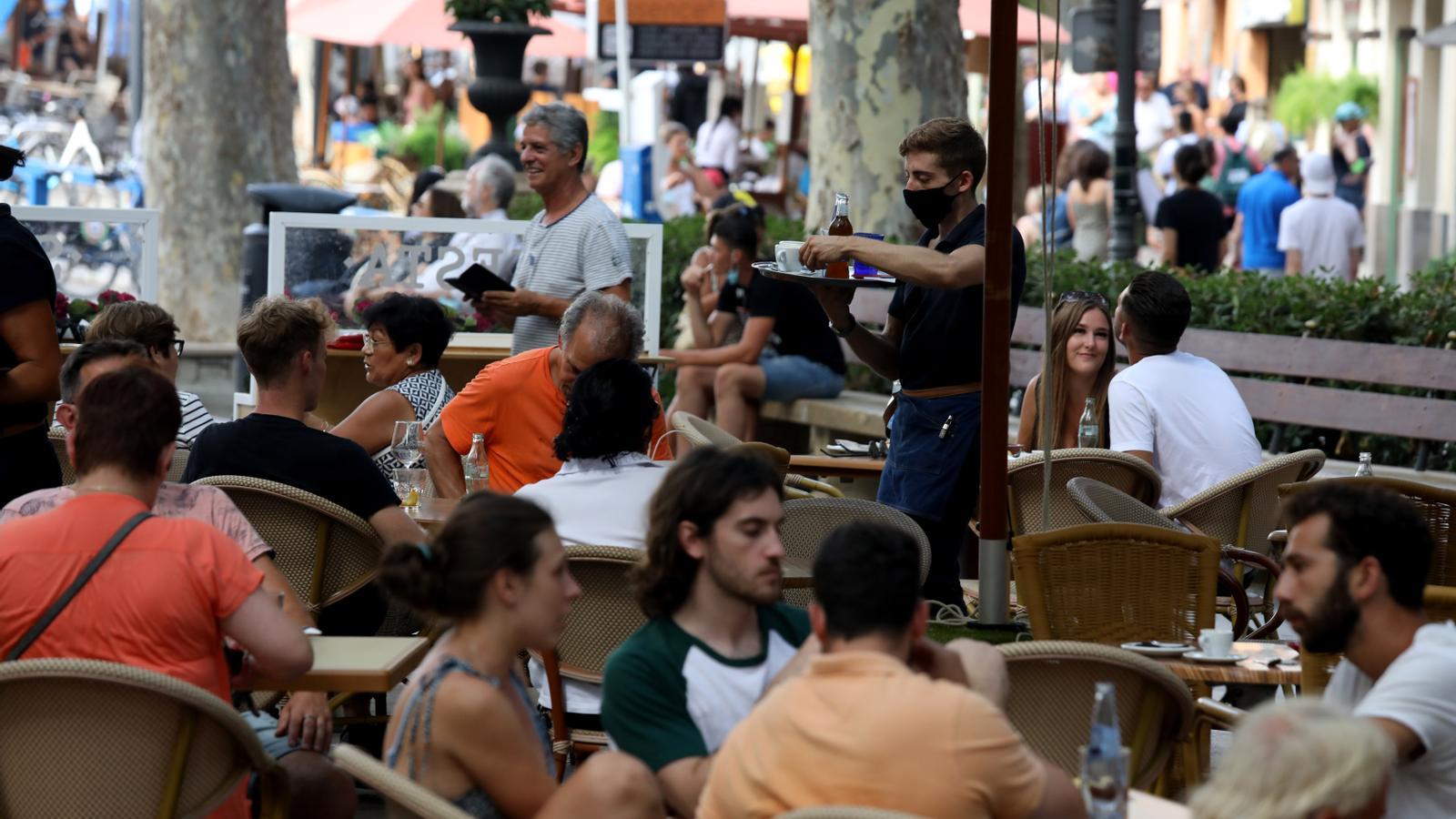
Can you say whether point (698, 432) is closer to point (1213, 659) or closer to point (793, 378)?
point (1213, 659)

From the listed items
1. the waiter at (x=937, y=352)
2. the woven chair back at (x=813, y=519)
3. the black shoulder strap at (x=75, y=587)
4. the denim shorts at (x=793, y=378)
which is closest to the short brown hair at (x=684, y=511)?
the black shoulder strap at (x=75, y=587)

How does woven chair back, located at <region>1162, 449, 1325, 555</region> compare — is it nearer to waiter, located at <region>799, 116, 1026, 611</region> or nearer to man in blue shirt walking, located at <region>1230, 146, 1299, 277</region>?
waiter, located at <region>799, 116, 1026, 611</region>

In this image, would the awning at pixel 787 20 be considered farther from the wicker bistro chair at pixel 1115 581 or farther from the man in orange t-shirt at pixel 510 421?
the wicker bistro chair at pixel 1115 581

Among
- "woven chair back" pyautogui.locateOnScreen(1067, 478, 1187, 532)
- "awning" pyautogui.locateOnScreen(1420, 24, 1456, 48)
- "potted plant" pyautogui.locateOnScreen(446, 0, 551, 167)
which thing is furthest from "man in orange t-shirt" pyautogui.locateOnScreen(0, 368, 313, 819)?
"awning" pyautogui.locateOnScreen(1420, 24, 1456, 48)

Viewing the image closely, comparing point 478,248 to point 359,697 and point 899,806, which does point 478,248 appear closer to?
point 359,697

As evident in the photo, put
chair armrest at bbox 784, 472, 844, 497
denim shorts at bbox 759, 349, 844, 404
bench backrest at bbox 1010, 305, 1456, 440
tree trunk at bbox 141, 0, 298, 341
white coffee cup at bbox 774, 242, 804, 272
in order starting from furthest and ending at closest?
tree trunk at bbox 141, 0, 298, 341 < denim shorts at bbox 759, 349, 844, 404 < bench backrest at bbox 1010, 305, 1456, 440 < chair armrest at bbox 784, 472, 844, 497 < white coffee cup at bbox 774, 242, 804, 272

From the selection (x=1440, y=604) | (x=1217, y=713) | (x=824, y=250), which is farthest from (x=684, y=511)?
(x=824, y=250)

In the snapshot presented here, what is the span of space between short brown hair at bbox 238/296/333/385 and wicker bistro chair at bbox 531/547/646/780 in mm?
1028

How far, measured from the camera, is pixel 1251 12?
1398 inches

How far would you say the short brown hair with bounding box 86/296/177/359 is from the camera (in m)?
6.12

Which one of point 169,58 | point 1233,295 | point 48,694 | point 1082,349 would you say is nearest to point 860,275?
point 1082,349

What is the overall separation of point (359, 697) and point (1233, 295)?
20.5ft

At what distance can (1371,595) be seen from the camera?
142 inches

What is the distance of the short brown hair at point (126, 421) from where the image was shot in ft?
13.0
